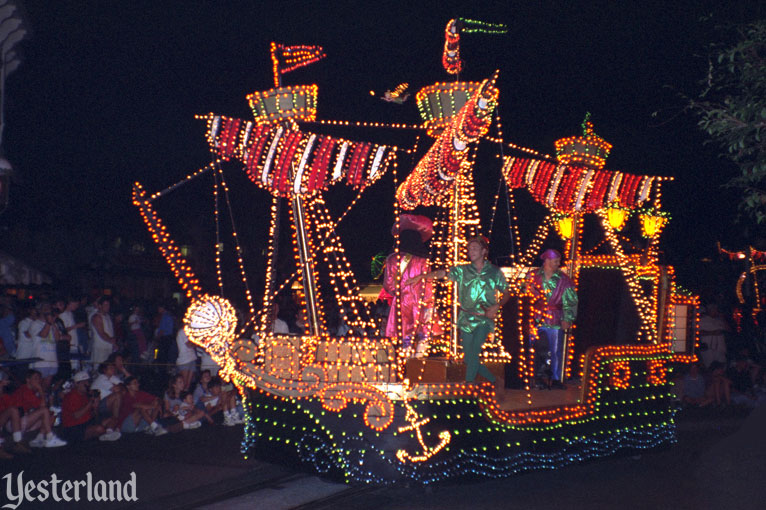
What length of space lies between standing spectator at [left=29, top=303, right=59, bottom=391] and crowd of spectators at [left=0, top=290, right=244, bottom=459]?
0.04ft

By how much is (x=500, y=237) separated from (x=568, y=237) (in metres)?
7.26

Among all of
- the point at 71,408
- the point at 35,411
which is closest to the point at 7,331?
the point at 71,408

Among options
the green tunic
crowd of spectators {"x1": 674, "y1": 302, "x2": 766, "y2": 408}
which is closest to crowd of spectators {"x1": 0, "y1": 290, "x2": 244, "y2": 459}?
the green tunic

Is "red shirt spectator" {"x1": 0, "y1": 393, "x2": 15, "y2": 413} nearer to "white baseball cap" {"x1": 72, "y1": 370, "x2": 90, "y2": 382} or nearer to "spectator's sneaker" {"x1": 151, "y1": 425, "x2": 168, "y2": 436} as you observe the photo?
"white baseball cap" {"x1": 72, "y1": 370, "x2": 90, "y2": 382}

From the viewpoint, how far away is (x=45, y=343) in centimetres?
1087

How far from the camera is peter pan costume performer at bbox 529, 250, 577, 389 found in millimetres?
9125

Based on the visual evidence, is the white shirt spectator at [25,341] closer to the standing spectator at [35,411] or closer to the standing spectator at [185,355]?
the standing spectator at [35,411]

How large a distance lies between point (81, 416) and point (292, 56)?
4.93 meters

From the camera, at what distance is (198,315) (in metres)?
7.62

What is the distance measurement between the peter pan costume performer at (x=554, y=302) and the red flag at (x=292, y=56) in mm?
3196

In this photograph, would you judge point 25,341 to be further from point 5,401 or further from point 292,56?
point 292,56

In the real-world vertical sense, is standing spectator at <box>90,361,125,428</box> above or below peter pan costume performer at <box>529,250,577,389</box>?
below

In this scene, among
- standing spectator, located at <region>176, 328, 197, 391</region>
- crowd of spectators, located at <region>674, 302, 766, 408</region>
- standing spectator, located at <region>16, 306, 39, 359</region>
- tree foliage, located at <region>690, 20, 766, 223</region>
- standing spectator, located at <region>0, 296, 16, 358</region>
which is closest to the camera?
tree foliage, located at <region>690, 20, 766, 223</region>

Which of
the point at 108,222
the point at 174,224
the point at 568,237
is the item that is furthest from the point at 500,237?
the point at 174,224
